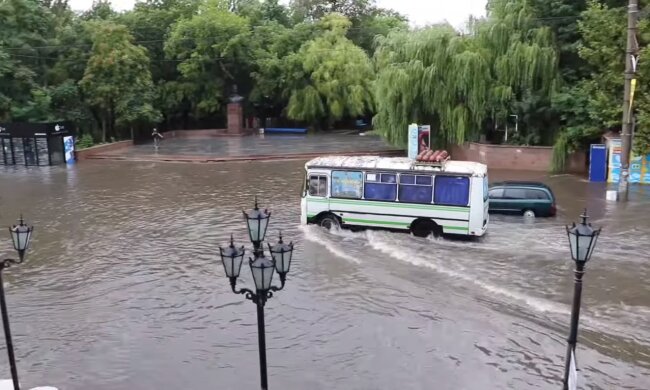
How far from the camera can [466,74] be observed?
3089cm

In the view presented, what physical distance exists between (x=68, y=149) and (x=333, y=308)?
29.6 meters

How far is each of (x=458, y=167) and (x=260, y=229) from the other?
10363mm

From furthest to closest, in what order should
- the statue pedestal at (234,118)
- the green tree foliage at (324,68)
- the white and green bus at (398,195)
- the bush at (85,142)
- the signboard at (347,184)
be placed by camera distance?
the statue pedestal at (234,118), the bush at (85,142), the green tree foliage at (324,68), the signboard at (347,184), the white and green bus at (398,195)

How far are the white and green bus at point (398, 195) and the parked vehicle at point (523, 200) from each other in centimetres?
258

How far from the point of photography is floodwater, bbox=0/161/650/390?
10672 mm

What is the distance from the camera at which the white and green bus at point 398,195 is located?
17.7 meters

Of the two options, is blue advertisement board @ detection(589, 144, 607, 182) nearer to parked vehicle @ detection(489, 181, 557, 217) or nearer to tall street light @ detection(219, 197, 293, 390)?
parked vehicle @ detection(489, 181, 557, 217)

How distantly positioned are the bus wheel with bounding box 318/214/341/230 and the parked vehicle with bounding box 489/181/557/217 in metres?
5.28

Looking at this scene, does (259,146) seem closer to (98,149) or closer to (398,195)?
(98,149)

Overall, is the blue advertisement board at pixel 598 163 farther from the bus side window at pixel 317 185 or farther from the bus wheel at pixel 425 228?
the bus side window at pixel 317 185

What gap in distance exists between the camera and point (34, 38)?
44844 millimetres

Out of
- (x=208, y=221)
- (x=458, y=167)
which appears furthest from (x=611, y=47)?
(x=208, y=221)

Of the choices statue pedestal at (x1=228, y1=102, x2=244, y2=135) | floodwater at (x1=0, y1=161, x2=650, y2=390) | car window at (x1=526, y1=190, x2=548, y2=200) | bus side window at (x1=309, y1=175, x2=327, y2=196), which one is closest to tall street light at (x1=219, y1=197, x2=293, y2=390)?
floodwater at (x1=0, y1=161, x2=650, y2=390)

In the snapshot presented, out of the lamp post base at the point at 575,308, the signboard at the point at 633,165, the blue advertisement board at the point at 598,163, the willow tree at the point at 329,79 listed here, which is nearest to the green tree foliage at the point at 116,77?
the willow tree at the point at 329,79
